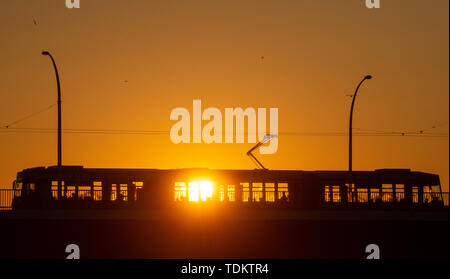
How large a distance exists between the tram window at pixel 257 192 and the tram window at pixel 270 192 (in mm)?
311

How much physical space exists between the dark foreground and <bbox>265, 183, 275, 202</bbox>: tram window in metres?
2.85

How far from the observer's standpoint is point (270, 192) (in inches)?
1548

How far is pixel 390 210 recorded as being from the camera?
39.4 meters

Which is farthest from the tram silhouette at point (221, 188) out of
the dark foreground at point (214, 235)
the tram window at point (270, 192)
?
the dark foreground at point (214, 235)

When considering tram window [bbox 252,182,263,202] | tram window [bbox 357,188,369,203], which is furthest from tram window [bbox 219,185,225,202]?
tram window [bbox 357,188,369,203]

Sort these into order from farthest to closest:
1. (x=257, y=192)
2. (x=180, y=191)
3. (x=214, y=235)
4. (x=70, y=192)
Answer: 1. (x=257, y=192)
2. (x=180, y=191)
3. (x=70, y=192)
4. (x=214, y=235)

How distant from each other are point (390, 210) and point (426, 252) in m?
5.50

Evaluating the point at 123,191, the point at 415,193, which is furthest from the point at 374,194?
the point at 123,191

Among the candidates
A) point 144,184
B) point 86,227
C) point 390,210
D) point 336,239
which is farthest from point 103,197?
point 390,210

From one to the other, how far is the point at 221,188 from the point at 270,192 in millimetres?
2457

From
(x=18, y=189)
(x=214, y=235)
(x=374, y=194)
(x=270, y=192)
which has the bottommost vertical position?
(x=214, y=235)

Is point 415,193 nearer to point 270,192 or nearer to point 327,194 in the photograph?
point 327,194

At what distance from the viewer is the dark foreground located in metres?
33.4
